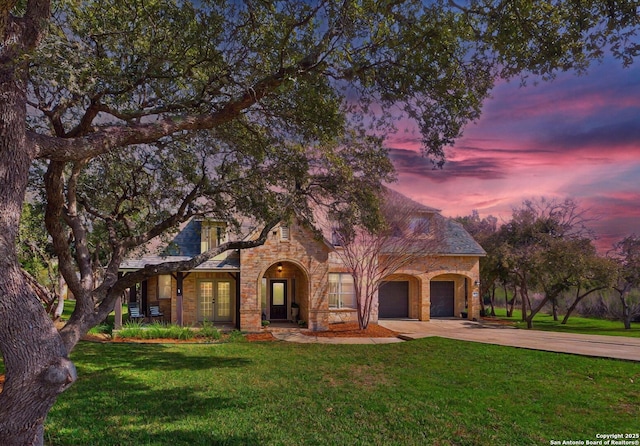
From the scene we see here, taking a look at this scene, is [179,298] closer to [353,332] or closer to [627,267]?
[353,332]

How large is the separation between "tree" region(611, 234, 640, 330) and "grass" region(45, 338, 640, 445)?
43.1 feet

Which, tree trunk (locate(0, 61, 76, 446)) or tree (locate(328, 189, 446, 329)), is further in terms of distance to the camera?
tree (locate(328, 189, 446, 329))

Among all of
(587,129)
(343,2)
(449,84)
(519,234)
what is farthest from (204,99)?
(519,234)

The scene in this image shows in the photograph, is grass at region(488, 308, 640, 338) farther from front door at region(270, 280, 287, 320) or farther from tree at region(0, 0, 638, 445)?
tree at region(0, 0, 638, 445)

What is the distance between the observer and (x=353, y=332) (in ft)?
55.1

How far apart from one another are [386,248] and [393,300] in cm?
531

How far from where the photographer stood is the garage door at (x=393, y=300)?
22.5 m

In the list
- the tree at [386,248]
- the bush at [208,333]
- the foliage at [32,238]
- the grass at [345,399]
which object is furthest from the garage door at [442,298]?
the foliage at [32,238]

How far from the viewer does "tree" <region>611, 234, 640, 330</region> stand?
20.9 meters

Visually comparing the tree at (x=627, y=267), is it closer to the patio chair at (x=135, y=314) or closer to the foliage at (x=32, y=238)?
the patio chair at (x=135, y=314)

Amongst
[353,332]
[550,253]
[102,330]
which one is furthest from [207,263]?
[550,253]

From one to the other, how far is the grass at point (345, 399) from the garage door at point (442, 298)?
431 inches

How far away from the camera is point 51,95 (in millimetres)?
7297

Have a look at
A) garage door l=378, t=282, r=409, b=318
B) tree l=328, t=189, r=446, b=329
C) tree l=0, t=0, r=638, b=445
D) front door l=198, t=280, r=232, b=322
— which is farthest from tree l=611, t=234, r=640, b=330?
front door l=198, t=280, r=232, b=322
